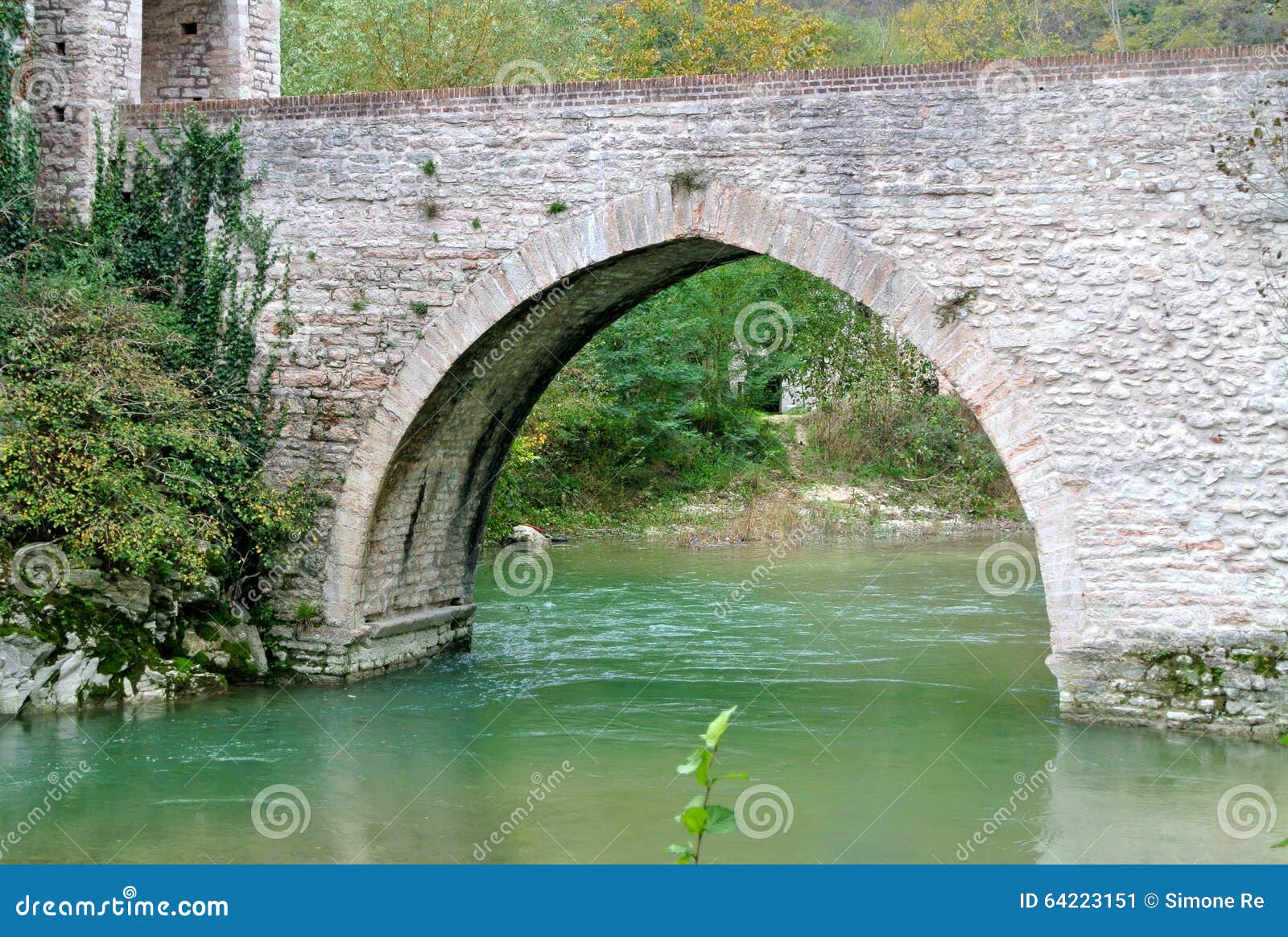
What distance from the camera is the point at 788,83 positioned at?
8.61m

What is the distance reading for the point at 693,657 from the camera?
440 inches

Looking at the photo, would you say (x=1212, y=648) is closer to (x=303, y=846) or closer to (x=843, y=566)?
(x=303, y=846)

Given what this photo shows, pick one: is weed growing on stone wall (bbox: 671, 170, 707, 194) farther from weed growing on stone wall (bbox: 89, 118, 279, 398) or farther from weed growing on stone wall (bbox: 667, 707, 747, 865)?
weed growing on stone wall (bbox: 667, 707, 747, 865)

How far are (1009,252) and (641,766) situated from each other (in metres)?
3.59

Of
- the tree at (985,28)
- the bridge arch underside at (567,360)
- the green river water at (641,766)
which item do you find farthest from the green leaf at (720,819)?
the tree at (985,28)

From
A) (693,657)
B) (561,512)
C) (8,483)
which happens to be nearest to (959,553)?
(561,512)

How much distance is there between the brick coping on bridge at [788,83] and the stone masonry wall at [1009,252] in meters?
0.02

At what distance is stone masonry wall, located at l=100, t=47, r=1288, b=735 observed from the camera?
317 inches

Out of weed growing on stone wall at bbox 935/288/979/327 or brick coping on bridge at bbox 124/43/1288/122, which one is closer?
brick coping on bridge at bbox 124/43/1288/122

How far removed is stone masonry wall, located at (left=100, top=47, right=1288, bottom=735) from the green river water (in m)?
0.78

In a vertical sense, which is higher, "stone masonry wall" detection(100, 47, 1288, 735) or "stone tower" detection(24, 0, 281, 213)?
"stone tower" detection(24, 0, 281, 213)

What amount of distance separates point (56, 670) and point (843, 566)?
369 inches

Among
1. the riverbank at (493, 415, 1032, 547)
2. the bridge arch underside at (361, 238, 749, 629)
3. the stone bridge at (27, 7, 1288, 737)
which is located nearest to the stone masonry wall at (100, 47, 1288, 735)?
the stone bridge at (27, 7, 1288, 737)

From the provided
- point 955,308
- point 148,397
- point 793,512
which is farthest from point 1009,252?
point 793,512
